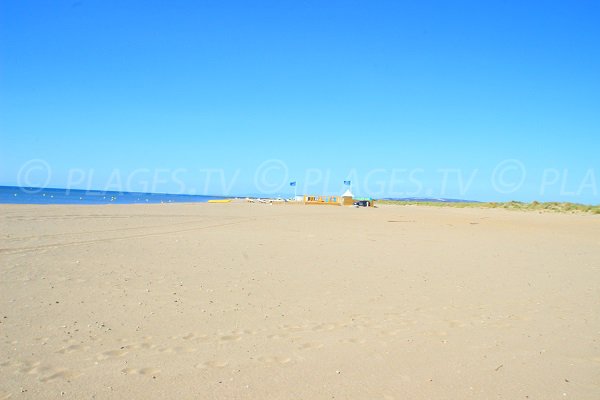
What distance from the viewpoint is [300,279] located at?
7.10 meters

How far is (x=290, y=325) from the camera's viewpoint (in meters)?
4.85

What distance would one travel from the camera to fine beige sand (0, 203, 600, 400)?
137 inches

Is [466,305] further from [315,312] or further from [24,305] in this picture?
[24,305]

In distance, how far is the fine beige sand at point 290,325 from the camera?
3479 millimetres

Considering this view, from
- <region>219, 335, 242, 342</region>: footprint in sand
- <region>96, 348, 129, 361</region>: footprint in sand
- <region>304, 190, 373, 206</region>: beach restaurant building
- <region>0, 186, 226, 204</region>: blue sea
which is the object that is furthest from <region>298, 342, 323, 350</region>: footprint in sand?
<region>304, 190, 373, 206</region>: beach restaurant building

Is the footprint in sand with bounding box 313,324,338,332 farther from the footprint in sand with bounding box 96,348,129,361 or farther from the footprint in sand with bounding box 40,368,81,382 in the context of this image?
the footprint in sand with bounding box 40,368,81,382

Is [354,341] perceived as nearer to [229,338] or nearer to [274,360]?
[274,360]

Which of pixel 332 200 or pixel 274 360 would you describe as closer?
pixel 274 360

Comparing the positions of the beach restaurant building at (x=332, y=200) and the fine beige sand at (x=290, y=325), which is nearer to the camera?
the fine beige sand at (x=290, y=325)

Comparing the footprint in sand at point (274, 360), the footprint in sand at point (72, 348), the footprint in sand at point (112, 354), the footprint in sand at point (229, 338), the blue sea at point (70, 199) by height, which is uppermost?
the footprint in sand at point (274, 360)

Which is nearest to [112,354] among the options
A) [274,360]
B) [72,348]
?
[72,348]

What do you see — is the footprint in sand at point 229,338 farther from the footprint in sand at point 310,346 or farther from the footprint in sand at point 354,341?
the footprint in sand at point 354,341

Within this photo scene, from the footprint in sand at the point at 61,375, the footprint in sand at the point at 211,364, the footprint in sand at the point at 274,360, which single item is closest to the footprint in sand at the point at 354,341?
the footprint in sand at the point at 274,360

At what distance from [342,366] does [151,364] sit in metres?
1.71
